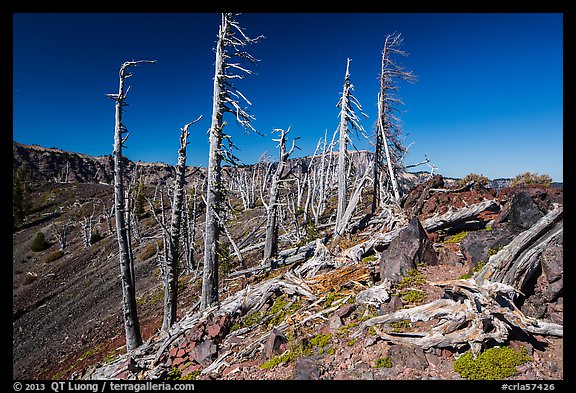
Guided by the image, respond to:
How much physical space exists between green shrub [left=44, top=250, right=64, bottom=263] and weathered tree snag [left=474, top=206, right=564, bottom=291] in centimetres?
4893

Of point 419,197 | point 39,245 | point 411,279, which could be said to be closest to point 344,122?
point 419,197

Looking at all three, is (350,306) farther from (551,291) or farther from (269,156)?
(269,156)

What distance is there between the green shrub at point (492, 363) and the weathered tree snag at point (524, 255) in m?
1.29

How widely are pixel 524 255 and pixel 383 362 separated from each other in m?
3.35

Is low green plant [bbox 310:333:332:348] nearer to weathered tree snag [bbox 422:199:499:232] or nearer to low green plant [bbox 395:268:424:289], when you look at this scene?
low green plant [bbox 395:268:424:289]

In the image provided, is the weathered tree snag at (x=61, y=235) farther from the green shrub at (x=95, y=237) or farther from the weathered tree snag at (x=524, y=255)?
the weathered tree snag at (x=524, y=255)

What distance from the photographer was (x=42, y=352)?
Result: 58.6 feet

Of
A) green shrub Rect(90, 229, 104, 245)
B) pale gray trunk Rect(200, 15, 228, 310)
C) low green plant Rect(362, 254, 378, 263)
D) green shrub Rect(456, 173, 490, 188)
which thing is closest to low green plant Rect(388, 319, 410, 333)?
low green plant Rect(362, 254, 378, 263)

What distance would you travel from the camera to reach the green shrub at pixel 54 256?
128 feet

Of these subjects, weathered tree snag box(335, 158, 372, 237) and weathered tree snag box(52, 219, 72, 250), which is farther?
weathered tree snag box(52, 219, 72, 250)

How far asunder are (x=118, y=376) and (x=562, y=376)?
8909 mm

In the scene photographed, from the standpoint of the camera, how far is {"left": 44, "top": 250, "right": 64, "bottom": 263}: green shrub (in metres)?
38.9
